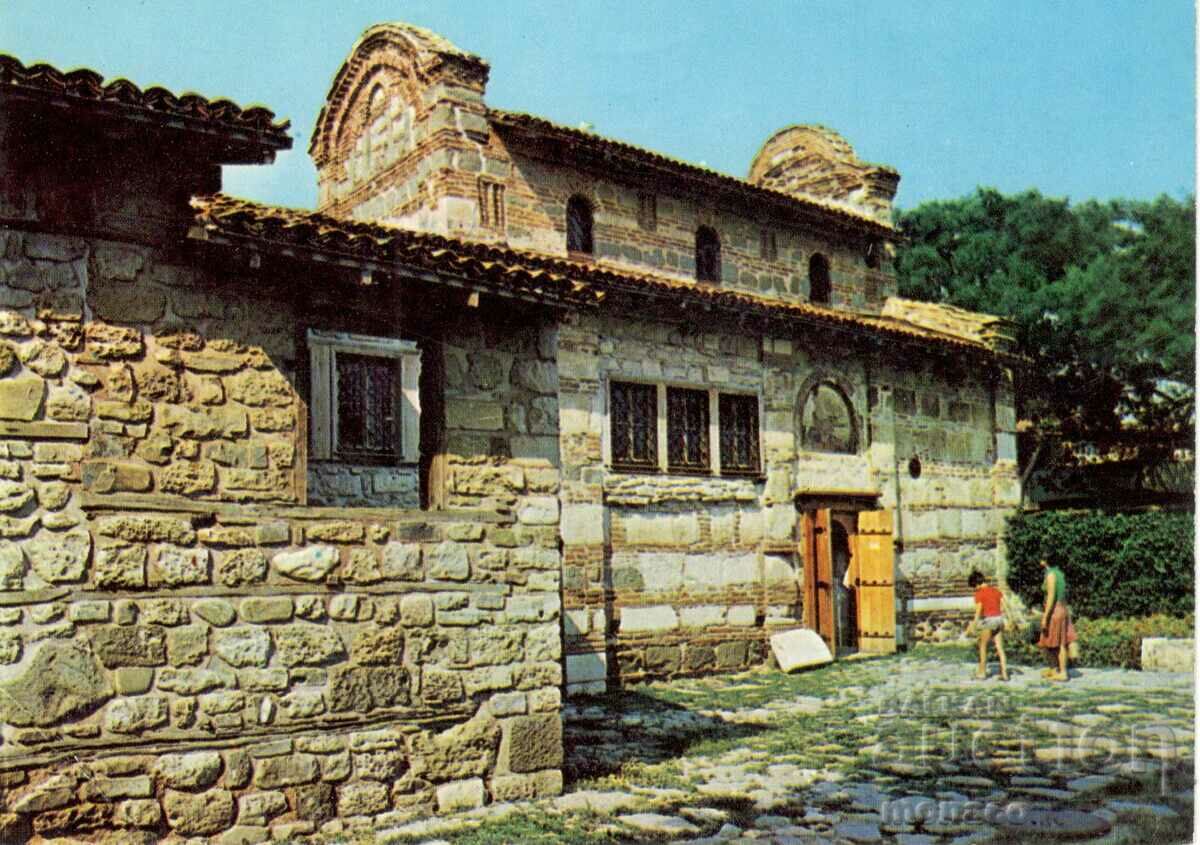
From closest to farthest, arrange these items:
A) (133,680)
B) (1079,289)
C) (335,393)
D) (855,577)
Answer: (133,680) < (335,393) < (855,577) < (1079,289)

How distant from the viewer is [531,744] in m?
7.08

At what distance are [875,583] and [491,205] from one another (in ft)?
23.5

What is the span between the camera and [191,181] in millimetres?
6363

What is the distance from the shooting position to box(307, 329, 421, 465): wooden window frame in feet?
23.2

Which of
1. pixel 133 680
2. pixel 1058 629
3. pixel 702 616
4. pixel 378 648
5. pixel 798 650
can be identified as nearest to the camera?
pixel 133 680

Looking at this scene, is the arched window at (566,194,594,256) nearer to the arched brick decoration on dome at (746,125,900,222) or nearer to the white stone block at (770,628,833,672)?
the arched brick decoration on dome at (746,125,900,222)

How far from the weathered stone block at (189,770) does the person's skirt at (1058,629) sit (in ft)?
30.2

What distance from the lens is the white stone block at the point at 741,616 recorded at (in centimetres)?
1366

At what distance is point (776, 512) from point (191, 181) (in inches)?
374

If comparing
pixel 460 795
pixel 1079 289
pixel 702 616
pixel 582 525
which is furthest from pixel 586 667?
pixel 1079 289

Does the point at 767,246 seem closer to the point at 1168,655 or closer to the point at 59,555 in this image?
the point at 1168,655

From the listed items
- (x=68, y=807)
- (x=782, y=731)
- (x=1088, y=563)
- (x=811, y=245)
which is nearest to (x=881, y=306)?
→ (x=811, y=245)

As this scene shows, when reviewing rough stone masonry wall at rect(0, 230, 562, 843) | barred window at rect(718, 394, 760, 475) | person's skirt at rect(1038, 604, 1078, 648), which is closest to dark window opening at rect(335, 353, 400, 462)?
rough stone masonry wall at rect(0, 230, 562, 843)

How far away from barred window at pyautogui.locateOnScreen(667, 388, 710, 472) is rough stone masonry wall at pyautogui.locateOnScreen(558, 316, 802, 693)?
0.56ft
